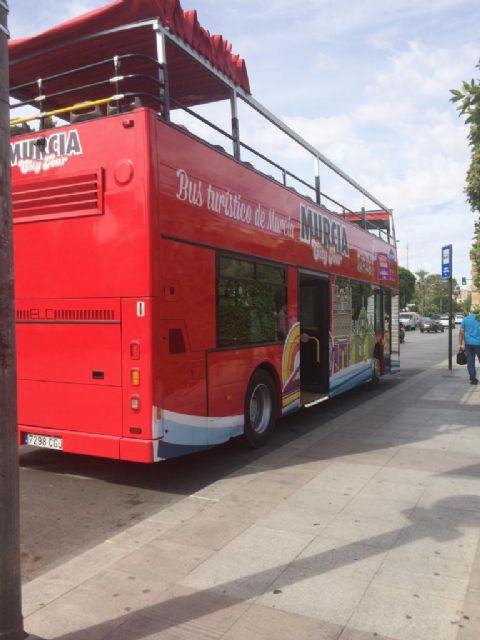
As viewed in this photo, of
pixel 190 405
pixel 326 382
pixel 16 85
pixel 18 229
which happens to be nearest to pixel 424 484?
pixel 190 405

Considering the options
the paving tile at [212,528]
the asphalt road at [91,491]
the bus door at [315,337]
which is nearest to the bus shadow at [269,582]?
the paving tile at [212,528]

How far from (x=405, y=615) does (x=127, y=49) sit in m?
5.77

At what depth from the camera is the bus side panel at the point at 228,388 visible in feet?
18.9

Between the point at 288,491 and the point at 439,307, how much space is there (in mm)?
118787

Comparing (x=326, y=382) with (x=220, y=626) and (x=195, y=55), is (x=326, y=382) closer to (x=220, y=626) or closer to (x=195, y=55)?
(x=195, y=55)

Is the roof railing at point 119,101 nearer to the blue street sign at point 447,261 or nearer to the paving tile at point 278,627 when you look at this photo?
the paving tile at point 278,627

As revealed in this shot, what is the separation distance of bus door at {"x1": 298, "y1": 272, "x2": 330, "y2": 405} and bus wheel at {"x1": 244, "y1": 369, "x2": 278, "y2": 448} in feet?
6.46

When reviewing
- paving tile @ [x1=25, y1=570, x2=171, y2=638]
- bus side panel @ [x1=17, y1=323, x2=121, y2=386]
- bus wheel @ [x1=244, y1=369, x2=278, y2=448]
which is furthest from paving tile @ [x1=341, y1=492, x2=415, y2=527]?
bus side panel @ [x1=17, y1=323, x2=121, y2=386]

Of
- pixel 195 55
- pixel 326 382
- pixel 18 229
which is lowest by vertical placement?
pixel 326 382

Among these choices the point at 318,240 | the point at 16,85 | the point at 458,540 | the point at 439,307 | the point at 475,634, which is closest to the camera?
the point at 475,634

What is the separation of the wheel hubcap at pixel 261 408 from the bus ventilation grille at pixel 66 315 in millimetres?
2465

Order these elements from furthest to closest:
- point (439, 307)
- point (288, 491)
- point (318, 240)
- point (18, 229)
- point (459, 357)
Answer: point (439, 307), point (459, 357), point (318, 240), point (18, 229), point (288, 491)

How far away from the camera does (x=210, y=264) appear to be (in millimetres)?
5742

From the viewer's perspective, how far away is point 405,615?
3.03 metres
